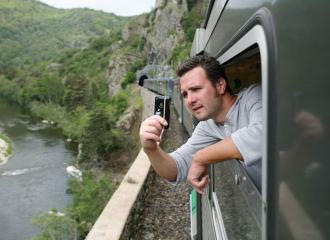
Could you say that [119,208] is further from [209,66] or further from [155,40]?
[155,40]

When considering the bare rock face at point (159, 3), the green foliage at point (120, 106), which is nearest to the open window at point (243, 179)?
the green foliage at point (120, 106)

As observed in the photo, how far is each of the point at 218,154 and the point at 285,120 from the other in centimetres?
65

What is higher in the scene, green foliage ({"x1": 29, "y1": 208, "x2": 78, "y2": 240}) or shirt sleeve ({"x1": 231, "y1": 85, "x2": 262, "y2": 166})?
shirt sleeve ({"x1": 231, "y1": 85, "x2": 262, "y2": 166})

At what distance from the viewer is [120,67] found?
6072cm

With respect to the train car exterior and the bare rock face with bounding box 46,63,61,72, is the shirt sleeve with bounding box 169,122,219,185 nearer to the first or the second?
the train car exterior

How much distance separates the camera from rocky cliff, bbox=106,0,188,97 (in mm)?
53594

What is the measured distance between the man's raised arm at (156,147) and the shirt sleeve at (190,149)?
6 centimetres

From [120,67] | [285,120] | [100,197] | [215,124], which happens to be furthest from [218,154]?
[120,67]

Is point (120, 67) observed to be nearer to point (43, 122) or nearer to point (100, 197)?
point (43, 122)

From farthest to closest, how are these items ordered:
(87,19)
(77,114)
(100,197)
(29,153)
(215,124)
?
(87,19)
(77,114)
(29,153)
(100,197)
(215,124)

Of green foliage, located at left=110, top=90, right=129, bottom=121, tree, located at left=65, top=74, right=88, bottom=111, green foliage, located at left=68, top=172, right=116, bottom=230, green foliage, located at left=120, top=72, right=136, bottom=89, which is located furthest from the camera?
green foliage, located at left=120, top=72, right=136, bottom=89

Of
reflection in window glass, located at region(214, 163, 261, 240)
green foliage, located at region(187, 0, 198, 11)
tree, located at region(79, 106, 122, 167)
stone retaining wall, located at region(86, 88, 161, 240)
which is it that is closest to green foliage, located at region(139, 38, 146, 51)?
green foliage, located at region(187, 0, 198, 11)

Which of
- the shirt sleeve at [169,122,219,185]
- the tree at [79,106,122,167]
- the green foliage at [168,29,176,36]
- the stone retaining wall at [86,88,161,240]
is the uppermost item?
the green foliage at [168,29,176,36]

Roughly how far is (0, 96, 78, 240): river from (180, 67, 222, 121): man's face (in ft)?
69.6
